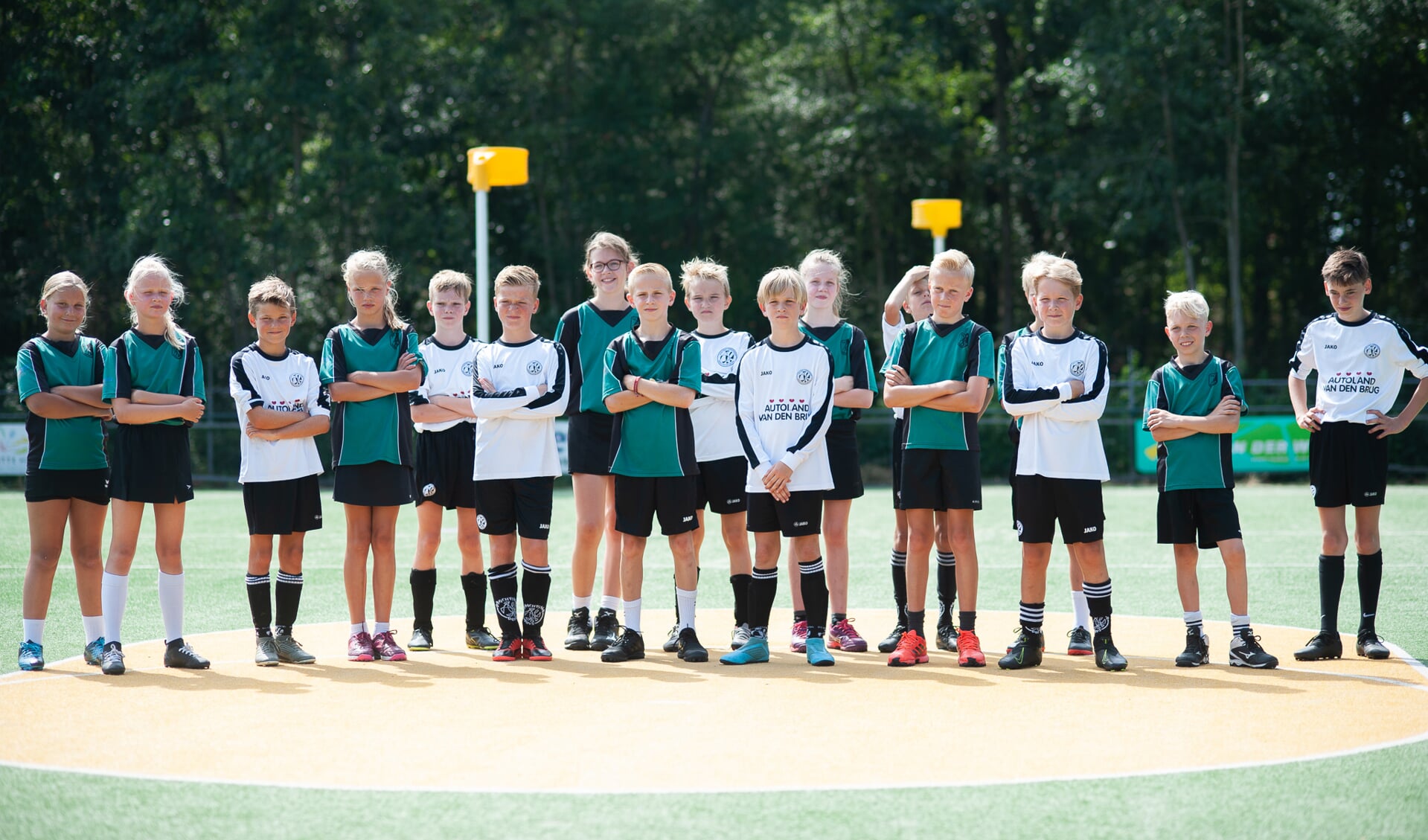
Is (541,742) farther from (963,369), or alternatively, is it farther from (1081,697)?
(963,369)

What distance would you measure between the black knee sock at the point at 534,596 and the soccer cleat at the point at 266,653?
1.24 meters

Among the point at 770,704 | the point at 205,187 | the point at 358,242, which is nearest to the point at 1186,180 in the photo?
the point at 358,242

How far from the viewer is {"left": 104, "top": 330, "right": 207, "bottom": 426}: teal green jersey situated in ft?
20.9

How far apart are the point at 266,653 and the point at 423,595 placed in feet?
2.96

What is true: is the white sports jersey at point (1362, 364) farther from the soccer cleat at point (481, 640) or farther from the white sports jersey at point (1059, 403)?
the soccer cleat at point (481, 640)

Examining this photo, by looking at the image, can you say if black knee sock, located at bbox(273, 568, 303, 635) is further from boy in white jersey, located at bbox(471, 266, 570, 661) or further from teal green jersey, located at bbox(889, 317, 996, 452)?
teal green jersey, located at bbox(889, 317, 996, 452)

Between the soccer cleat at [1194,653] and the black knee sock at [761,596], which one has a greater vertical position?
the black knee sock at [761,596]

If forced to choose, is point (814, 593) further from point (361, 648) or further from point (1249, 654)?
point (361, 648)

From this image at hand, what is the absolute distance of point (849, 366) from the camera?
7.00m

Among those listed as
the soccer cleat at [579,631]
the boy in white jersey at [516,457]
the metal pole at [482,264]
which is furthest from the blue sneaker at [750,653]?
the metal pole at [482,264]

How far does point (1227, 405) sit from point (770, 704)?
9.41 feet

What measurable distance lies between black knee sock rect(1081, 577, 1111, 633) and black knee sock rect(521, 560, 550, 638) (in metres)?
2.73

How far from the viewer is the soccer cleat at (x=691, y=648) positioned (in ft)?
21.4

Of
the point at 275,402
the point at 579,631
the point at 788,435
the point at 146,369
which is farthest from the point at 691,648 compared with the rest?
the point at 146,369
